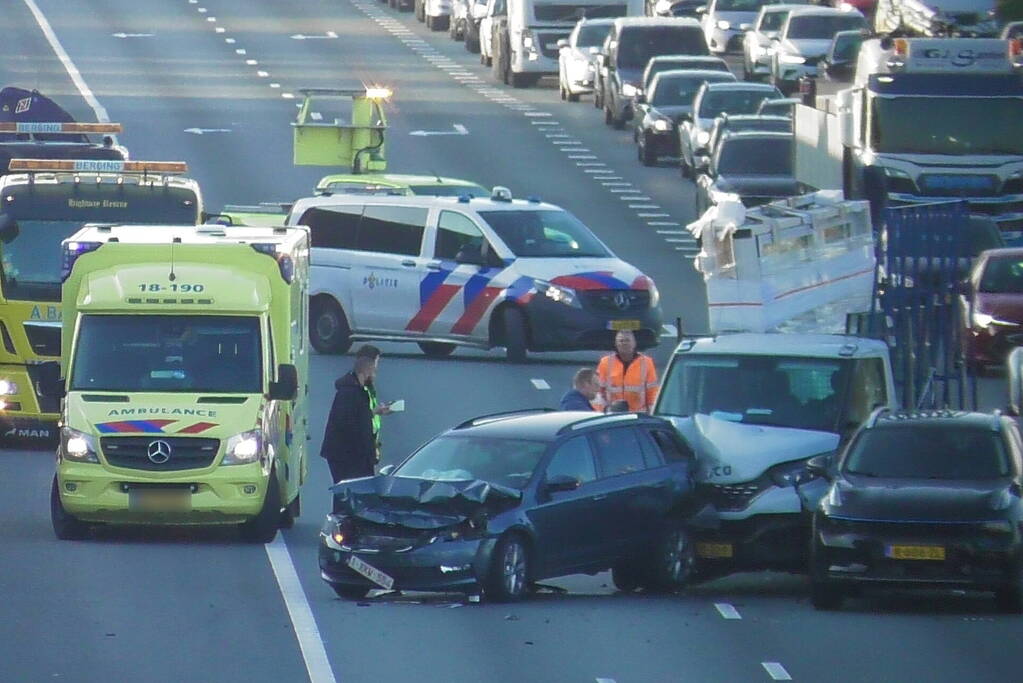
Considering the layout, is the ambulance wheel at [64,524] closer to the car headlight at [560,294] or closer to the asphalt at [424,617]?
the asphalt at [424,617]

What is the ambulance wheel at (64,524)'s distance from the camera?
65.7 feet

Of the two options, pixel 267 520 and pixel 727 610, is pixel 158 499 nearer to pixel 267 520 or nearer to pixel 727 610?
pixel 267 520

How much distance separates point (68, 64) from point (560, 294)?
105 ft

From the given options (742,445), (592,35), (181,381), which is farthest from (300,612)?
(592,35)

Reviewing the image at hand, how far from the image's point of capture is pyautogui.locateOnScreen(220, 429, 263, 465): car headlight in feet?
65.6

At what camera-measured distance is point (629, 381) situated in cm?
2211

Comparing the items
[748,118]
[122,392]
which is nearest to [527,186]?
[748,118]

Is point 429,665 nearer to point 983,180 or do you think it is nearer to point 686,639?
point 686,639

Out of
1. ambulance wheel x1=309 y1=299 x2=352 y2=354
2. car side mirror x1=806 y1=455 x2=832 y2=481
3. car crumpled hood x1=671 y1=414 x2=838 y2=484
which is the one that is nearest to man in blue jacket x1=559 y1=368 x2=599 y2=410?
car crumpled hood x1=671 y1=414 x2=838 y2=484

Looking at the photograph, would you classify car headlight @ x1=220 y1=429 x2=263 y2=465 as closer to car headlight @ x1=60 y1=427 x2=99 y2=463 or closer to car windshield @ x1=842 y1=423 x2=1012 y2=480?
car headlight @ x1=60 y1=427 x2=99 y2=463

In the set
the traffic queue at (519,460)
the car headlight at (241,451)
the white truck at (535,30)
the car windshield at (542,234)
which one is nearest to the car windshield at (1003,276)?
the car windshield at (542,234)

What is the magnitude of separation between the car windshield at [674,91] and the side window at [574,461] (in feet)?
98.0

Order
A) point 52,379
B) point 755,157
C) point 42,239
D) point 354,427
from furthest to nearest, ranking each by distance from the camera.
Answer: point 755,157, point 42,239, point 52,379, point 354,427

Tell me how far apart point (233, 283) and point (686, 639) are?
5.96m
